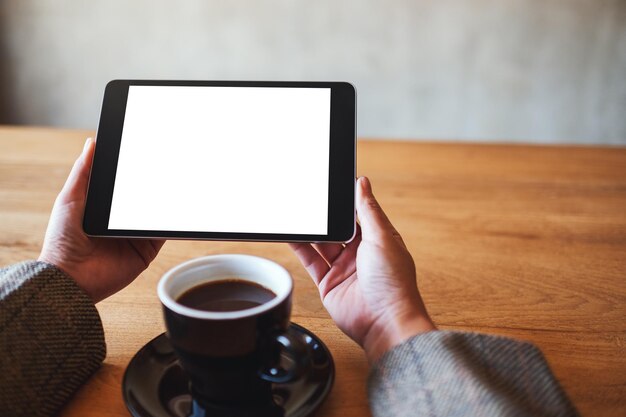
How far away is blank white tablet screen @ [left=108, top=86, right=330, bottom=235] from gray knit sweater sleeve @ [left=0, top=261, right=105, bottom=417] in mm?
103

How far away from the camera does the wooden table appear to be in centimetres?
55

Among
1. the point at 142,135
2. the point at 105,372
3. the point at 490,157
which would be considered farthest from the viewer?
the point at 490,157

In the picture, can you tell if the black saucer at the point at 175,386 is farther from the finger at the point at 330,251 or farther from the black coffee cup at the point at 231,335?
the finger at the point at 330,251

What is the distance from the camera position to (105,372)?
53cm

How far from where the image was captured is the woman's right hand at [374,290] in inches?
20.1

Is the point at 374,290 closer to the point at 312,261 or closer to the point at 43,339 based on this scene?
the point at 312,261

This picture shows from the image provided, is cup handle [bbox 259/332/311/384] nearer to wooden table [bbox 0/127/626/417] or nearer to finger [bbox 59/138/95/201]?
wooden table [bbox 0/127/626/417]

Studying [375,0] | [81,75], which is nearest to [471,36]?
[375,0]

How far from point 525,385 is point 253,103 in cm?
39

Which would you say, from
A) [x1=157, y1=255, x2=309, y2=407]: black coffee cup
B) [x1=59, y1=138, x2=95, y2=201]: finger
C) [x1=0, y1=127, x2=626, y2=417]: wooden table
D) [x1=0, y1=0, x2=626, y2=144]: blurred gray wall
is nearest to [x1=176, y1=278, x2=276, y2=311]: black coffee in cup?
[x1=157, y1=255, x2=309, y2=407]: black coffee cup

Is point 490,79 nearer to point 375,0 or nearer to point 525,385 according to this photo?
point 375,0

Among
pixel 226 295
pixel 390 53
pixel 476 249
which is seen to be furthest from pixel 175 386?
pixel 390 53

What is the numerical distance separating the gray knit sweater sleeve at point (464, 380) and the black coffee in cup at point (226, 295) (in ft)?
0.37

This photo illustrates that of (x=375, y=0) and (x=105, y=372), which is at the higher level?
(x=375, y=0)
